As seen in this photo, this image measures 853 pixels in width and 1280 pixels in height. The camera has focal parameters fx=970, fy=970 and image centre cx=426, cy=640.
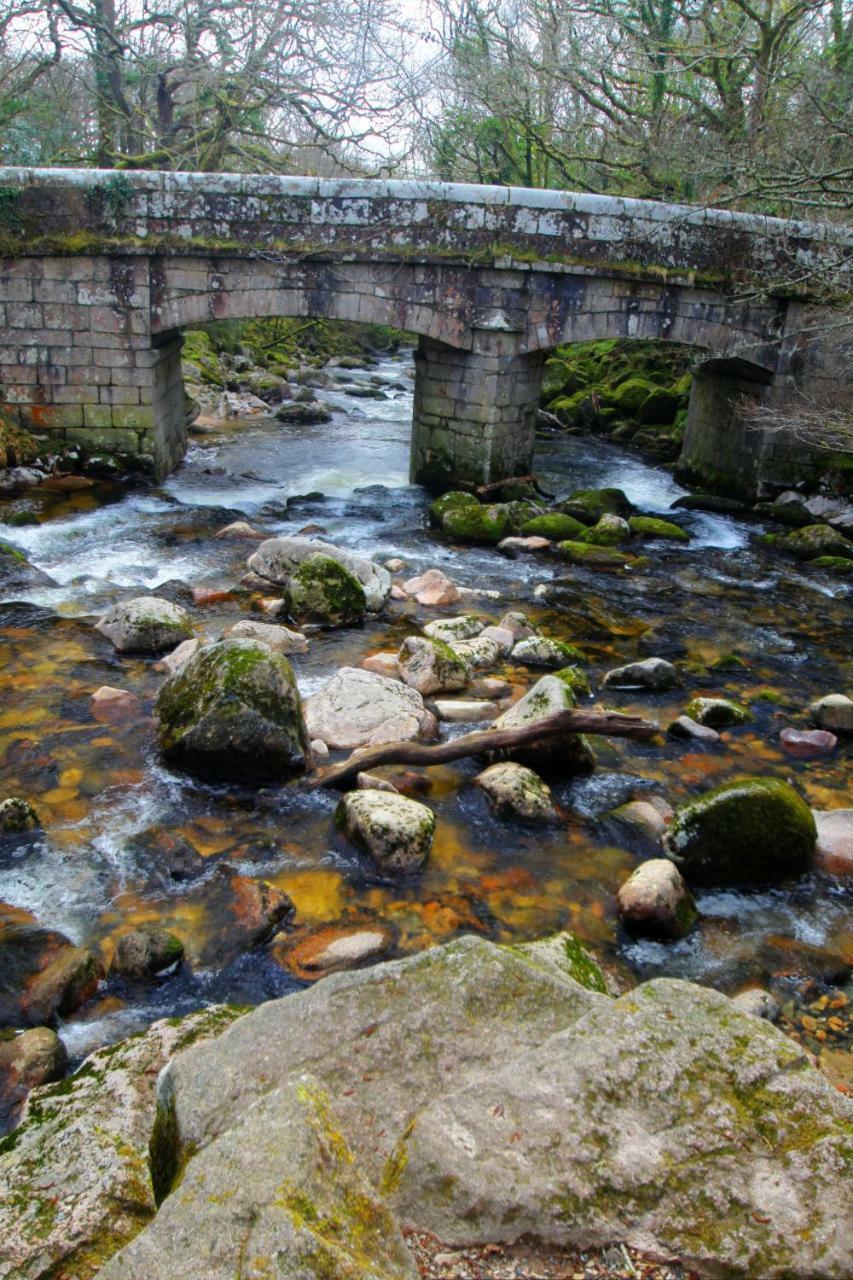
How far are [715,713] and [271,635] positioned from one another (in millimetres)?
2967

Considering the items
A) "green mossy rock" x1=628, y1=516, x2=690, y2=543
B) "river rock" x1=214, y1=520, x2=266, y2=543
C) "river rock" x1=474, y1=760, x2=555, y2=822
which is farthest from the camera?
"green mossy rock" x1=628, y1=516, x2=690, y2=543

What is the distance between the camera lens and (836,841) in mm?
4746

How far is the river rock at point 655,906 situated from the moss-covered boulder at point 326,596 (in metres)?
3.58

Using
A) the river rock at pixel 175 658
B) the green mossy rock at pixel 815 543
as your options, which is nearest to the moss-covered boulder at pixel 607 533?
the green mossy rock at pixel 815 543

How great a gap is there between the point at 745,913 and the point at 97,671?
414 centimetres

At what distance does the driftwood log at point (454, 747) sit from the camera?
5.04 metres

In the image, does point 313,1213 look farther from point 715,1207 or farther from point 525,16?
point 525,16

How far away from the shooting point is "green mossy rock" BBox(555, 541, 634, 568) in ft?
30.5

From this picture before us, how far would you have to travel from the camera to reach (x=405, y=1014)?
2219 millimetres

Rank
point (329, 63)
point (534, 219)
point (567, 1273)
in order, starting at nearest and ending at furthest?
point (567, 1273) → point (534, 219) → point (329, 63)

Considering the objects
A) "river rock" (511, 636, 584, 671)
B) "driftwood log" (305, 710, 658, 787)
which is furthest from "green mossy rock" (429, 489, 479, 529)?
"driftwood log" (305, 710, 658, 787)

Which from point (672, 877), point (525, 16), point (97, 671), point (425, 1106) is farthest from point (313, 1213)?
point (525, 16)

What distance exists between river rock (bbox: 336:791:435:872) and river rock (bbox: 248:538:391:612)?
323 cm

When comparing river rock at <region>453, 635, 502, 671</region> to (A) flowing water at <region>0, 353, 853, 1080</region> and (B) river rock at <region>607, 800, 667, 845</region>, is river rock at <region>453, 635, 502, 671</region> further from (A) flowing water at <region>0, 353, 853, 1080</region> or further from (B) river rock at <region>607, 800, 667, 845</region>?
(B) river rock at <region>607, 800, 667, 845</region>
